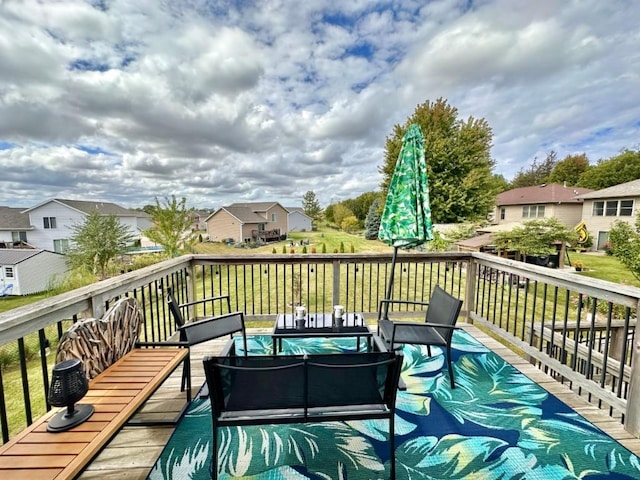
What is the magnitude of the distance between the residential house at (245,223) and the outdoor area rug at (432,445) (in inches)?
1112

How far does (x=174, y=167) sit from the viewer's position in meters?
23.2

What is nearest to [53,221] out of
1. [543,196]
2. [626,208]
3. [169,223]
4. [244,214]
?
[244,214]

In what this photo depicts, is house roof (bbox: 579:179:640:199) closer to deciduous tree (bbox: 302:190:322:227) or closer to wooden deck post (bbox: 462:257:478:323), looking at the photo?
wooden deck post (bbox: 462:257:478:323)

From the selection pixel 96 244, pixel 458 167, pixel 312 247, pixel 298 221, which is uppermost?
pixel 458 167

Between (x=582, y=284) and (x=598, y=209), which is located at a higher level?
(x=598, y=209)

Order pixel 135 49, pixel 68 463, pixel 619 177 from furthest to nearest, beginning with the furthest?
pixel 619 177
pixel 135 49
pixel 68 463

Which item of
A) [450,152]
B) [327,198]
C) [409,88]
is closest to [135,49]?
[409,88]

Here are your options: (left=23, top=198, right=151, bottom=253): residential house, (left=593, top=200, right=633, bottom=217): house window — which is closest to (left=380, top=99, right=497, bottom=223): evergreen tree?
(left=593, top=200, right=633, bottom=217): house window

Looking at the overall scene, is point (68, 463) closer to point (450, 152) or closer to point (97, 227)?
point (450, 152)

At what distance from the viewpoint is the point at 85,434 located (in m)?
1.24

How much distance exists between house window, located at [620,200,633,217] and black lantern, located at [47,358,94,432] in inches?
1008

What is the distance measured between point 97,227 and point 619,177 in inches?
1726

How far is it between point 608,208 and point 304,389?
2584cm

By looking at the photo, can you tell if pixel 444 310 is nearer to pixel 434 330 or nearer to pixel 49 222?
pixel 434 330
